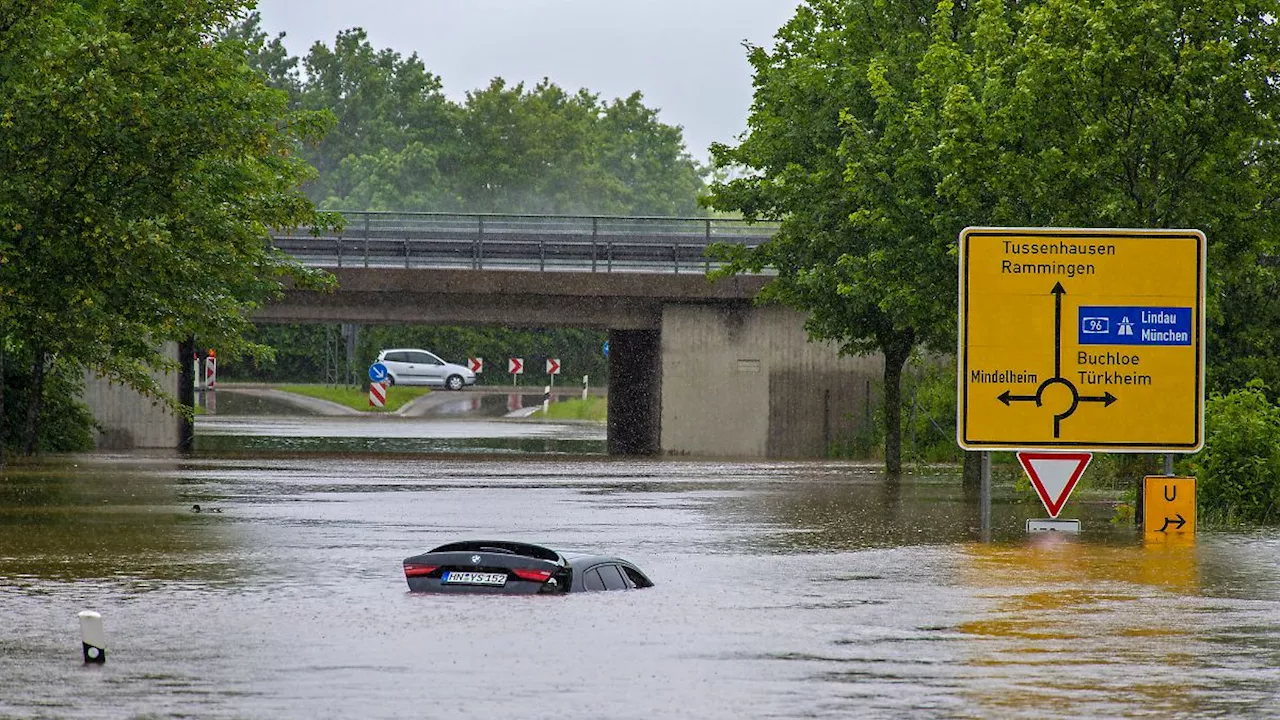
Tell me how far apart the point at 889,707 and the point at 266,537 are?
44.4ft

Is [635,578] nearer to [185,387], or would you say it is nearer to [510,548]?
[510,548]

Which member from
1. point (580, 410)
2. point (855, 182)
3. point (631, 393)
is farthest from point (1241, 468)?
point (580, 410)

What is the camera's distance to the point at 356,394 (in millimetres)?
89125

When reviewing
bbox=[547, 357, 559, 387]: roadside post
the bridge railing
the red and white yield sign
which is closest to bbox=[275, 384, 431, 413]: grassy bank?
bbox=[547, 357, 559, 387]: roadside post

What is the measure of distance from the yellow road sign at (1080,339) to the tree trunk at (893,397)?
15.4 meters

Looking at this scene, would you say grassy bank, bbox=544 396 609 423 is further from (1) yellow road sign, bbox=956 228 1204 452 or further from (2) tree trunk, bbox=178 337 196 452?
(1) yellow road sign, bbox=956 228 1204 452

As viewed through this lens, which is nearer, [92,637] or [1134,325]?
[92,637]

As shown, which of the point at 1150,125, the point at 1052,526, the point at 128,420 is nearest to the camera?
the point at 1052,526

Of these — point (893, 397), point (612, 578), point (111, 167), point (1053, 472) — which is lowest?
point (612, 578)

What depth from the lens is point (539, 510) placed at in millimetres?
29188

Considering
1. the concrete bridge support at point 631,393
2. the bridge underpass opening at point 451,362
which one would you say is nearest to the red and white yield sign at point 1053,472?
the concrete bridge support at point 631,393

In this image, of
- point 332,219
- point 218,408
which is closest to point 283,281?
point 332,219

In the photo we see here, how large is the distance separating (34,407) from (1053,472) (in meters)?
25.1

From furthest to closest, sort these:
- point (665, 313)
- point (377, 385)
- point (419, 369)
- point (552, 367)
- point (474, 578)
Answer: point (552, 367)
point (419, 369)
point (377, 385)
point (665, 313)
point (474, 578)
